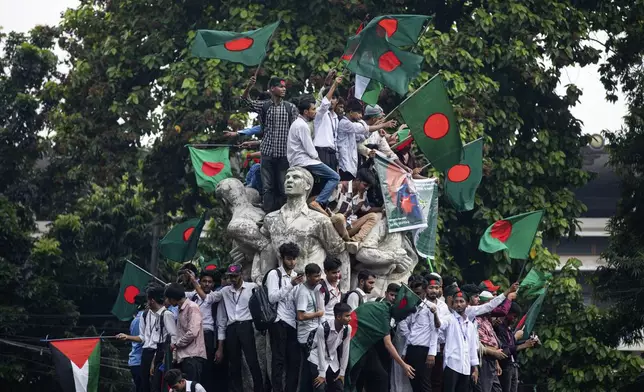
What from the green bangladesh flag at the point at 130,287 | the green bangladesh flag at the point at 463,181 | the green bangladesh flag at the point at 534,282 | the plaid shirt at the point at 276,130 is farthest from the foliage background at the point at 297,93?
the plaid shirt at the point at 276,130

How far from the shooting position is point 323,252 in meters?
21.3

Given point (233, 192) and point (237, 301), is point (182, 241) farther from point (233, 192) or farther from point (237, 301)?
point (237, 301)

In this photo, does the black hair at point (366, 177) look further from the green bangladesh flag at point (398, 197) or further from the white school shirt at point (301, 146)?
the white school shirt at point (301, 146)

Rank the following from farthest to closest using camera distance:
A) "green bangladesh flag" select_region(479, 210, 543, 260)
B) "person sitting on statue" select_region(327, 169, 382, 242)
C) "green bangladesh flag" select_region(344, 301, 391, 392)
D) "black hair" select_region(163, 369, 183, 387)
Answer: "green bangladesh flag" select_region(479, 210, 543, 260) < "person sitting on statue" select_region(327, 169, 382, 242) < "green bangladesh flag" select_region(344, 301, 391, 392) < "black hair" select_region(163, 369, 183, 387)

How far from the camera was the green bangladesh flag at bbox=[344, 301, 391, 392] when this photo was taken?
66.0 feet

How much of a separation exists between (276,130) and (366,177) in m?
1.45

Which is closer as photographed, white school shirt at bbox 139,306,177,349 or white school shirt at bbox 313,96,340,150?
white school shirt at bbox 139,306,177,349

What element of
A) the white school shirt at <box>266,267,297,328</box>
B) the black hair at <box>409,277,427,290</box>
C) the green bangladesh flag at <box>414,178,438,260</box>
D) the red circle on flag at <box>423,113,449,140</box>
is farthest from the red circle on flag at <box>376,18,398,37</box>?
the white school shirt at <box>266,267,297,328</box>

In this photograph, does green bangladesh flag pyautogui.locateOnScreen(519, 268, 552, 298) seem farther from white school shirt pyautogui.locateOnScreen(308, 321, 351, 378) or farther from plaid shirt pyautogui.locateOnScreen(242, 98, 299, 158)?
white school shirt pyautogui.locateOnScreen(308, 321, 351, 378)

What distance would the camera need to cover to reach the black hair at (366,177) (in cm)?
2261

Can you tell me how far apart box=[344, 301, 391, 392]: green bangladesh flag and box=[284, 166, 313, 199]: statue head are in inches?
72.8

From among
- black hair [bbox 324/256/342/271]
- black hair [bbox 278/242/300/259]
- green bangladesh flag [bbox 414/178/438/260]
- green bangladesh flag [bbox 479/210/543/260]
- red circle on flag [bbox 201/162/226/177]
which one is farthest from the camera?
red circle on flag [bbox 201/162/226/177]

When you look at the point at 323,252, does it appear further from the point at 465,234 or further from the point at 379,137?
the point at 465,234

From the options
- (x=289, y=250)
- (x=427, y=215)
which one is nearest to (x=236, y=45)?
(x=427, y=215)
